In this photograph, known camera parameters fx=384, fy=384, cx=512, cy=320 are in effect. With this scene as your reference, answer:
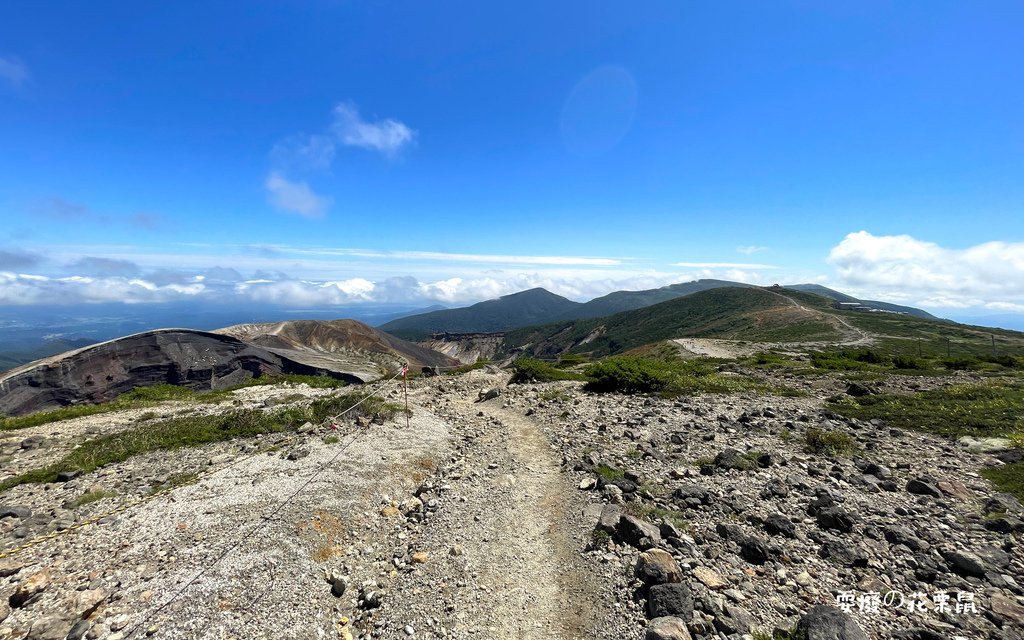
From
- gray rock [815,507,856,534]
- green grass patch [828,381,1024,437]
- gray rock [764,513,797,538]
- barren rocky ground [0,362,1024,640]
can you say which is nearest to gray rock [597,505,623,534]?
barren rocky ground [0,362,1024,640]

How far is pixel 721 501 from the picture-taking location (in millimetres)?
10289

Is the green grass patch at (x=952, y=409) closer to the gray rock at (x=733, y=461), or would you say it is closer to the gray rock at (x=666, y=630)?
the gray rock at (x=733, y=461)

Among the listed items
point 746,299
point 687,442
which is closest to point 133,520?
point 687,442

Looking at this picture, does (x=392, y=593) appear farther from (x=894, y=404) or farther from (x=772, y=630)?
(x=894, y=404)

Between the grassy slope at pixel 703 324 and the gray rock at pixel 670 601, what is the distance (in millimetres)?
78960

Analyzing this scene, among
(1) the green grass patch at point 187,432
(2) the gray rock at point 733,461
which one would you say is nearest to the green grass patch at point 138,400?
(1) the green grass patch at point 187,432

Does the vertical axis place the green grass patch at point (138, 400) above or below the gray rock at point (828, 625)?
above

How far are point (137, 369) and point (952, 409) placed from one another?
66.2 metres

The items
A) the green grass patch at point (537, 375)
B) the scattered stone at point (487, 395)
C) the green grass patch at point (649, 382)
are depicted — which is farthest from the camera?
the green grass patch at point (537, 375)

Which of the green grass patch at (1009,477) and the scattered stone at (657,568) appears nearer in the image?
the scattered stone at (657,568)

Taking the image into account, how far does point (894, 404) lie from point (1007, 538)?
13.8m

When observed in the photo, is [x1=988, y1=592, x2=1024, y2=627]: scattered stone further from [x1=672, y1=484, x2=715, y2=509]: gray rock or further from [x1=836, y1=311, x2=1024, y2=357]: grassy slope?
[x1=836, y1=311, x2=1024, y2=357]: grassy slope

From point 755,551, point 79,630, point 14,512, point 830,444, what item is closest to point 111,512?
point 14,512

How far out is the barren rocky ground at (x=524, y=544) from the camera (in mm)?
6809
